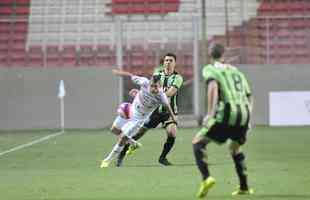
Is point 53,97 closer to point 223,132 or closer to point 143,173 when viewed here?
point 143,173

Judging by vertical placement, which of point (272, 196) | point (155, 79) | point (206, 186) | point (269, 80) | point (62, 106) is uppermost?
point (155, 79)

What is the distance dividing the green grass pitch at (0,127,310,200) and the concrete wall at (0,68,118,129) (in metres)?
8.63

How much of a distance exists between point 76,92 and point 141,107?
53.3 feet

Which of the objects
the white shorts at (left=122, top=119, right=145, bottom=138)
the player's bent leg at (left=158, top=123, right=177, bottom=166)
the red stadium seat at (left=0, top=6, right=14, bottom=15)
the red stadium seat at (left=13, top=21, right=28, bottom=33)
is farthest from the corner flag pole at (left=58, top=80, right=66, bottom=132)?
the white shorts at (left=122, top=119, right=145, bottom=138)

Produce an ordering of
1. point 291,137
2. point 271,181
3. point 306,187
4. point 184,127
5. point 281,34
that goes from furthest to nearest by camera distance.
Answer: point 281,34 < point 184,127 < point 291,137 < point 271,181 < point 306,187

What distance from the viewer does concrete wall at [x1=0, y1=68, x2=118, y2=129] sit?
104 feet

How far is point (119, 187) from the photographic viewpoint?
38.7 ft

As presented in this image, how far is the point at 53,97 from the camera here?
31.8 meters

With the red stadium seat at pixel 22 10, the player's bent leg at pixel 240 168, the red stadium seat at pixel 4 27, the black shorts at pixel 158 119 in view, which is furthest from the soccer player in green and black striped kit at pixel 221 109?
the red stadium seat at pixel 22 10

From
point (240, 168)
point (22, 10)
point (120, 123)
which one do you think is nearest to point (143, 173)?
point (120, 123)

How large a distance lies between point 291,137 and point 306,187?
12742mm

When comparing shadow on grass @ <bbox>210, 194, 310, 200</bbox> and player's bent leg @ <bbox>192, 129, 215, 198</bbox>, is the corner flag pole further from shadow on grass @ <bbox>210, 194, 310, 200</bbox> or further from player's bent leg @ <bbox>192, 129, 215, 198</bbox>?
shadow on grass @ <bbox>210, 194, 310, 200</bbox>

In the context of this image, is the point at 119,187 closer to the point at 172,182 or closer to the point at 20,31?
the point at 172,182

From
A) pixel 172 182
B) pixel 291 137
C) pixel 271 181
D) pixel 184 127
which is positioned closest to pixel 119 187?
pixel 172 182
